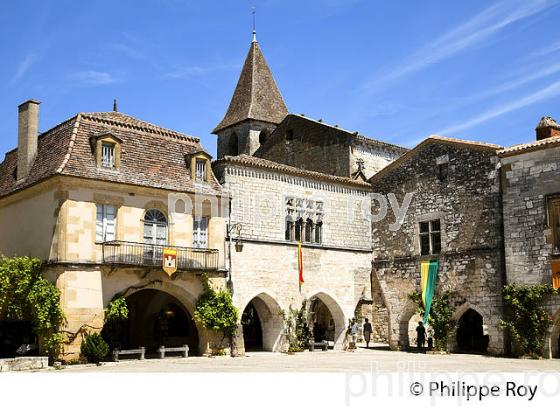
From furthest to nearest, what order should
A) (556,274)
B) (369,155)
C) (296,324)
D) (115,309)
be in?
(369,155) < (296,324) < (556,274) < (115,309)

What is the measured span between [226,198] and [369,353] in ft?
28.3

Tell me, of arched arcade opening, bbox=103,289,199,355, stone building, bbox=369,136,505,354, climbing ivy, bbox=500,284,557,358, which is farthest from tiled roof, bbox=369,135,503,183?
arched arcade opening, bbox=103,289,199,355

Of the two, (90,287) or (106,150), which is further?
(106,150)

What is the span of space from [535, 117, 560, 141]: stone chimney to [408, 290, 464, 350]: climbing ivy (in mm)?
7470

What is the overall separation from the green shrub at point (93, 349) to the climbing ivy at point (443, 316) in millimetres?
13229

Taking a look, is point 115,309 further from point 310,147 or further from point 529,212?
point 529,212

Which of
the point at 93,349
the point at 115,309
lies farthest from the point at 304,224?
the point at 93,349

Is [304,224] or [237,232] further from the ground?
[304,224]

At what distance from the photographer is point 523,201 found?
1021 inches

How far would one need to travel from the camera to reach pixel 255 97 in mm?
43344

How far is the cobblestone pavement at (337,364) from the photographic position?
65.2 feet

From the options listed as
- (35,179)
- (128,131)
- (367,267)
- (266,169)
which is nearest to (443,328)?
(367,267)

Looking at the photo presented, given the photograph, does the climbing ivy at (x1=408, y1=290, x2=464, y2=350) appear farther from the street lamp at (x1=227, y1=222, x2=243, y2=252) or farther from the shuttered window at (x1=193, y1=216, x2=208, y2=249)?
the shuttered window at (x1=193, y1=216, x2=208, y2=249)

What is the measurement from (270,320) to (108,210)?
28.7 ft
